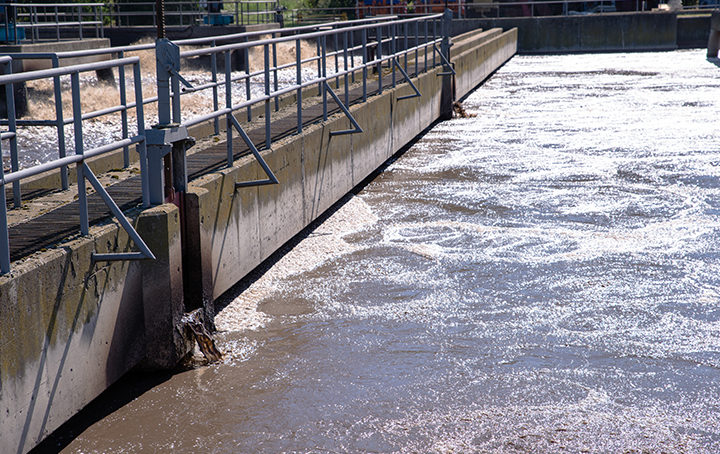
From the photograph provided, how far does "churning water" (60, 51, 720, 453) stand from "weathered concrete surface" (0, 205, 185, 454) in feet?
1.06

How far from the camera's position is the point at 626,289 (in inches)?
294

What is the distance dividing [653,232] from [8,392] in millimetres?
6791

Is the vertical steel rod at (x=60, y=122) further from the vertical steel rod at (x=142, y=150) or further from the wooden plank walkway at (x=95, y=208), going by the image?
the vertical steel rod at (x=142, y=150)

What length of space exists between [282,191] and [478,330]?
2.56 meters

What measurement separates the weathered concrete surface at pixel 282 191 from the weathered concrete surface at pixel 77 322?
0.59 metres

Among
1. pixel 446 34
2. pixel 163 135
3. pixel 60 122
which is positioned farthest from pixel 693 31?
pixel 60 122

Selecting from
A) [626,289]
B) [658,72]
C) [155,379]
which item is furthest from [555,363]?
[658,72]

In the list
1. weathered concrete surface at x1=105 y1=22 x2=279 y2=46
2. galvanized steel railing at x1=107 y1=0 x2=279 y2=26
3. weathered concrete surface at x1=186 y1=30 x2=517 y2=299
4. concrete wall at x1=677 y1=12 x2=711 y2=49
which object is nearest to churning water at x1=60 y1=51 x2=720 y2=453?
weathered concrete surface at x1=186 y1=30 x2=517 y2=299

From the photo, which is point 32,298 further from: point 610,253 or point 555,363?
point 610,253

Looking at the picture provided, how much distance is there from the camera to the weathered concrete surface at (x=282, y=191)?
21.5ft

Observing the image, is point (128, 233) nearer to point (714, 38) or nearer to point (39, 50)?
point (39, 50)

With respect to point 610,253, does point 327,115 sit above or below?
above

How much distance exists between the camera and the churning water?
510 cm

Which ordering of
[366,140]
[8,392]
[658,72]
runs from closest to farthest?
[8,392]
[366,140]
[658,72]
